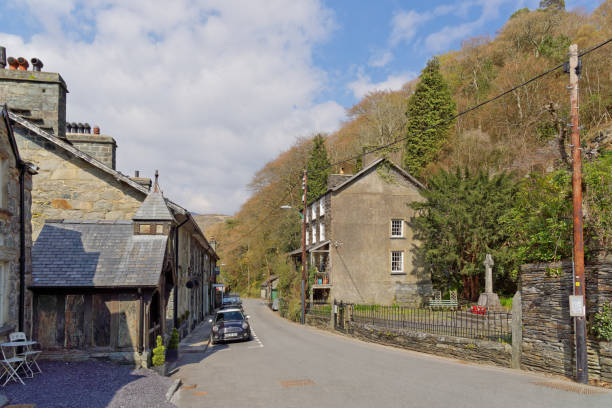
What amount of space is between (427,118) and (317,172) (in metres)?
14.3

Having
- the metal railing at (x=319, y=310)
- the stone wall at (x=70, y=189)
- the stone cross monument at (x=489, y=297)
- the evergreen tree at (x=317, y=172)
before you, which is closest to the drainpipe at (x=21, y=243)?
the stone wall at (x=70, y=189)

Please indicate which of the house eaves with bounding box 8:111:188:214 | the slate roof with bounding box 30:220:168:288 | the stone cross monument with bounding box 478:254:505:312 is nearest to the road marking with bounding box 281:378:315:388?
the slate roof with bounding box 30:220:168:288

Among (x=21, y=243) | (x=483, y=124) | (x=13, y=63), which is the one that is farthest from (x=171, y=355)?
(x=483, y=124)

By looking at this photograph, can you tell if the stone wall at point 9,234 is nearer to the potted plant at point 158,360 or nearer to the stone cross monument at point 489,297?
the potted plant at point 158,360

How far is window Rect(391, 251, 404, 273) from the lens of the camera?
34.3 meters

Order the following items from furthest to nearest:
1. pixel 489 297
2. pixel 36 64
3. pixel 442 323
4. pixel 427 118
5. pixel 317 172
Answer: pixel 317 172 < pixel 427 118 < pixel 489 297 < pixel 442 323 < pixel 36 64

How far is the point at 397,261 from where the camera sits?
34.5 m

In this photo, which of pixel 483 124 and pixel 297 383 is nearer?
pixel 297 383

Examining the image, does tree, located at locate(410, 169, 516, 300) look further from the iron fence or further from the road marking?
the road marking

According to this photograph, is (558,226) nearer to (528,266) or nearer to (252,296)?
(528,266)

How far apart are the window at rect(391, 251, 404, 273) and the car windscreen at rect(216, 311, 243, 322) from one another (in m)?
15.2

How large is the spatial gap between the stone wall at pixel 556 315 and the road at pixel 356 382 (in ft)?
1.97

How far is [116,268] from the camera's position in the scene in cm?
1308

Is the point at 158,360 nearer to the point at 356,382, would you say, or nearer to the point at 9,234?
the point at 9,234
